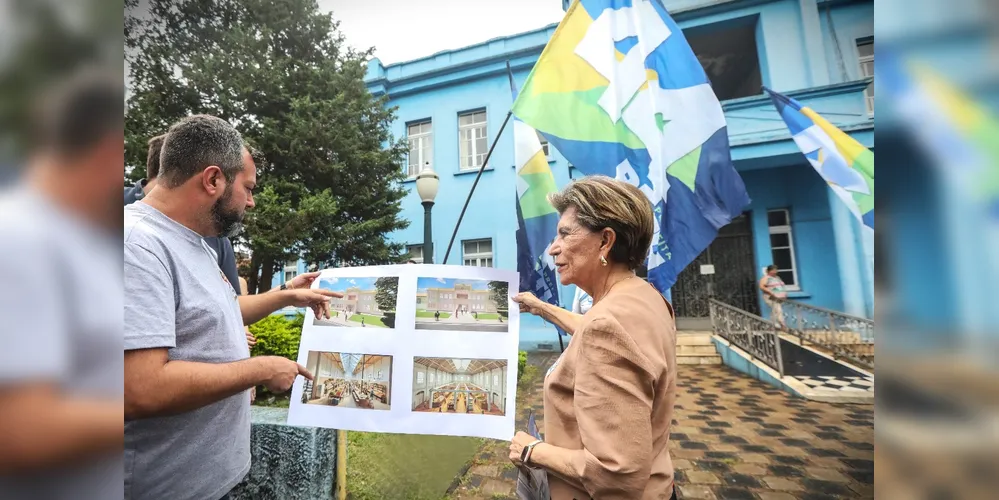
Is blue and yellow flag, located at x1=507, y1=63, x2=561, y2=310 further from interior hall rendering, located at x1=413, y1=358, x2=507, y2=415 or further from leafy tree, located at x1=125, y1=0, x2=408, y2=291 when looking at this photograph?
leafy tree, located at x1=125, y1=0, x2=408, y2=291

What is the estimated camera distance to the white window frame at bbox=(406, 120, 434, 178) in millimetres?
4474

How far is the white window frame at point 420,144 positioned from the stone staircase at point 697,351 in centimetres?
451

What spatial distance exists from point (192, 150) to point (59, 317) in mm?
736

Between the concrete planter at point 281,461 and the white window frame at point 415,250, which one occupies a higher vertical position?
the white window frame at point 415,250

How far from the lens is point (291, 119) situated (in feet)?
11.1

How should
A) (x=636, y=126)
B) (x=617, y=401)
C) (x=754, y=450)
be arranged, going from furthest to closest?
(x=754, y=450) → (x=636, y=126) → (x=617, y=401)

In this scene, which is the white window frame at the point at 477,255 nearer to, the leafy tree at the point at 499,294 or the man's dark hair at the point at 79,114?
the leafy tree at the point at 499,294

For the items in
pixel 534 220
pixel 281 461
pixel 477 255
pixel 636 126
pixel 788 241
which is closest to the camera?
pixel 281 461

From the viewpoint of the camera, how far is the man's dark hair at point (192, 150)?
87cm

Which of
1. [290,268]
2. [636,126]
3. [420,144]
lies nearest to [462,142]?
[420,144]

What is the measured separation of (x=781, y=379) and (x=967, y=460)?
18.1ft

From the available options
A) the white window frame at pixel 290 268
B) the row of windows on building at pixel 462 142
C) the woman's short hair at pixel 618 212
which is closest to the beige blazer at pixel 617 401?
the woman's short hair at pixel 618 212

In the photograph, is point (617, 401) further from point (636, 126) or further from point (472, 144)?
point (472, 144)

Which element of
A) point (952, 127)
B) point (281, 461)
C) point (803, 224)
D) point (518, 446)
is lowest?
point (281, 461)
